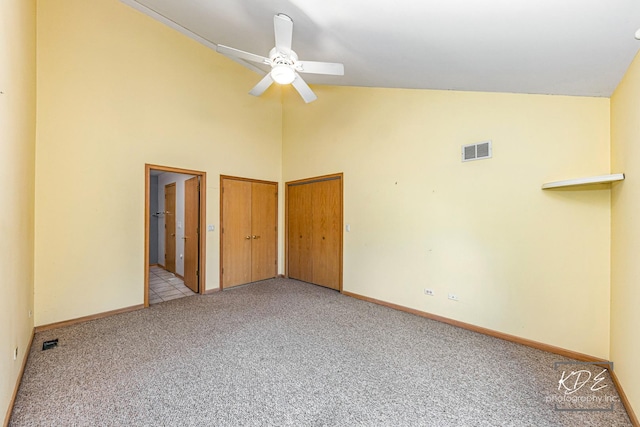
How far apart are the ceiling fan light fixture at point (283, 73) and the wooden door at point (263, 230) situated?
275 cm

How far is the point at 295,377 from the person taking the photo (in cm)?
211

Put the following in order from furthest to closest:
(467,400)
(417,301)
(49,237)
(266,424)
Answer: (417,301), (49,237), (467,400), (266,424)

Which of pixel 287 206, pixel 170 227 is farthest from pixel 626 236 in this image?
pixel 170 227

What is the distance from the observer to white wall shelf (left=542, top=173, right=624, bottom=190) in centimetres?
196

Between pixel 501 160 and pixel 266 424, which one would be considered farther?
pixel 501 160

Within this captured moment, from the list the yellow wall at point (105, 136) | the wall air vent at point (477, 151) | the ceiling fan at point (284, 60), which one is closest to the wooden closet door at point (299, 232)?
the yellow wall at point (105, 136)

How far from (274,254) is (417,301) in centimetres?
304

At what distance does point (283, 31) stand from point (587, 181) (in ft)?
9.31

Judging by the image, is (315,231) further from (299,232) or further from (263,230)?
(263,230)

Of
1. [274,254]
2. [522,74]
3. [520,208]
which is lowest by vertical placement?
[274,254]

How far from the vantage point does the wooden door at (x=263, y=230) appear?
503cm

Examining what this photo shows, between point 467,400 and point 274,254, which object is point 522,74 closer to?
point 467,400

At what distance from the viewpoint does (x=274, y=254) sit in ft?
17.7

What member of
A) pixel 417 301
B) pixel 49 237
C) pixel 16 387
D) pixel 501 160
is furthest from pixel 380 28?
pixel 49 237
